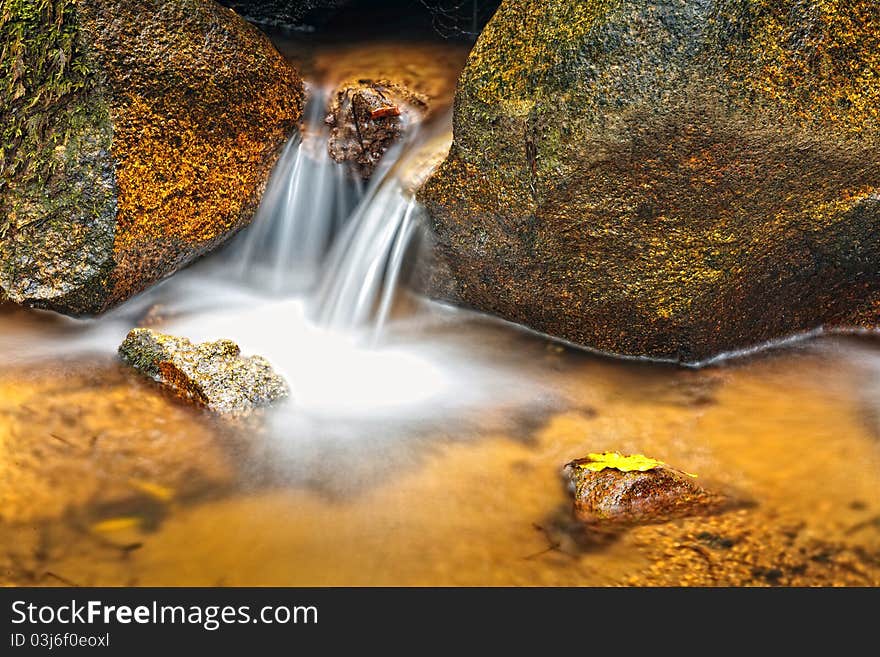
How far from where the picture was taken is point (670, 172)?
14.7 ft

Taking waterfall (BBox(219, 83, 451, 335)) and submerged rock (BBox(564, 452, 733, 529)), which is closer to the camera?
submerged rock (BBox(564, 452, 733, 529))

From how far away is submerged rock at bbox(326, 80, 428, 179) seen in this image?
5852 mm

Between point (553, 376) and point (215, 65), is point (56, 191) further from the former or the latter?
point (553, 376)

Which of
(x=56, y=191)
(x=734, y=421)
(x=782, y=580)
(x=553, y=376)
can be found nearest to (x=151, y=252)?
(x=56, y=191)

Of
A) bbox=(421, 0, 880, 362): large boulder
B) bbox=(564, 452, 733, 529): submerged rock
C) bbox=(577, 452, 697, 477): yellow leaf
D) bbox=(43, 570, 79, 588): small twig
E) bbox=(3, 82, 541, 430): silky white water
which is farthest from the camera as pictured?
bbox=(3, 82, 541, 430): silky white water

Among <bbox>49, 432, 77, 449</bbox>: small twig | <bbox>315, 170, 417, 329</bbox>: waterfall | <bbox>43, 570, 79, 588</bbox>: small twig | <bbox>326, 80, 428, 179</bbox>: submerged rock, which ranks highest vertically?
<bbox>326, 80, 428, 179</bbox>: submerged rock

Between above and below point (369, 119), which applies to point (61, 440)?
below

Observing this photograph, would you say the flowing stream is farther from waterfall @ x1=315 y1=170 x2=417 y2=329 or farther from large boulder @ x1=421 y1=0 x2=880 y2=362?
large boulder @ x1=421 y1=0 x2=880 y2=362

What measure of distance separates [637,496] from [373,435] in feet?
4.17

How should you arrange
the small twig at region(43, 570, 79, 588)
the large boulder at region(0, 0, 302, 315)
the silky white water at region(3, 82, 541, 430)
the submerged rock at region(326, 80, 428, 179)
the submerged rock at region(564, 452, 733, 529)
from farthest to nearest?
the submerged rock at region(326, 80, 428, 179) < the large boulder at region(0, 0, 302, 315) < the silky white water at region(3, 82, 541, 430) < the submerged rock at region(564, 452, 733, 529) < the small twig at region(43, 570, 79, 588)

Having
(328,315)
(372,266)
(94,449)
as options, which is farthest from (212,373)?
(372,266)

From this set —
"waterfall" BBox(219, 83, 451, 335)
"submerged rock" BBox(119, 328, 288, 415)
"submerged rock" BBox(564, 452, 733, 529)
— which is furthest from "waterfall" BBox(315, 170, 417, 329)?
"submerged rock" BBox(564, 452, 733, 529)

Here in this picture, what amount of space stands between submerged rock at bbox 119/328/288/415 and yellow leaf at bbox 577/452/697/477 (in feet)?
5.00

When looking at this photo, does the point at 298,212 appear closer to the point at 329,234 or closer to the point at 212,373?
the point at 329,234
